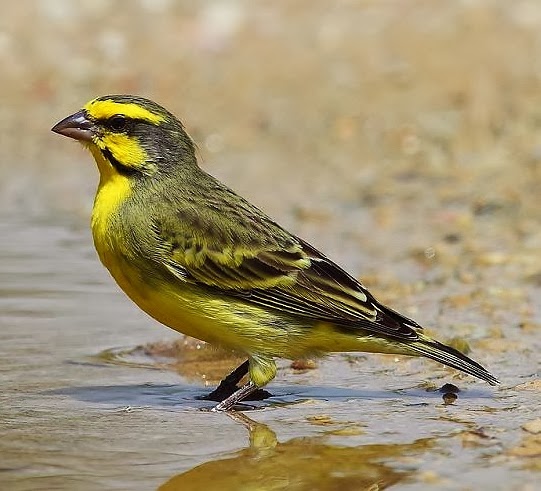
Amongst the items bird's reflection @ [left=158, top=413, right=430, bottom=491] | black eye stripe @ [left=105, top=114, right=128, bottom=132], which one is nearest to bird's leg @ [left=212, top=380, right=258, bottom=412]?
bird's reflection @ [left=158, top=413, right=430, bottom=491]

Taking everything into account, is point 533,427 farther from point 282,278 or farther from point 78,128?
point 78,128

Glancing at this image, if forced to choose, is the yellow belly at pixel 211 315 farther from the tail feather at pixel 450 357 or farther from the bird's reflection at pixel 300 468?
the bird's reflection at pixel 300 468

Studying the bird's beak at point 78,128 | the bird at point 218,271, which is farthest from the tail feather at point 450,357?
the bird's beak at point 78,128

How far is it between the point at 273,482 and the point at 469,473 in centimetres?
71

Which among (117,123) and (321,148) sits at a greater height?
(321,148)

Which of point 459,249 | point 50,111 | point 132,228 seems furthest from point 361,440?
point 50,111

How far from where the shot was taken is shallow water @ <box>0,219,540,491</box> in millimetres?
5336

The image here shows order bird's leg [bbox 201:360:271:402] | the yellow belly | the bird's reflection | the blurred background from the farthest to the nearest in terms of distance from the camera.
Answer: the blurred background → bird's leg [bbox 201:360:271:402] → the yellow belly → the bird's reflection

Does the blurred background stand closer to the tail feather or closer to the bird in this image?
the tail feather

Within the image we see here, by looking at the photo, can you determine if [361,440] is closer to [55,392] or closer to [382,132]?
[55,392]

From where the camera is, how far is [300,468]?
546 cm

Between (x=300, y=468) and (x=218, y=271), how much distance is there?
152cm

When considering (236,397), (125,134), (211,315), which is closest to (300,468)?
(236,397)

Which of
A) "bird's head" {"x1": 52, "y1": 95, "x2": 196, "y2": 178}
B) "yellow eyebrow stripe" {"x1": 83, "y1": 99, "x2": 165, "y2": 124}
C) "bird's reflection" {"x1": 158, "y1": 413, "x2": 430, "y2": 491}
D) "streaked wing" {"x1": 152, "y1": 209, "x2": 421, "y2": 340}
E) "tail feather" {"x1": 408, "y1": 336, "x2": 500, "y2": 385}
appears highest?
"yellow eyebrow stripe" {"x1": 83, "y1": 99, "x2": 165, "y2": 124}
